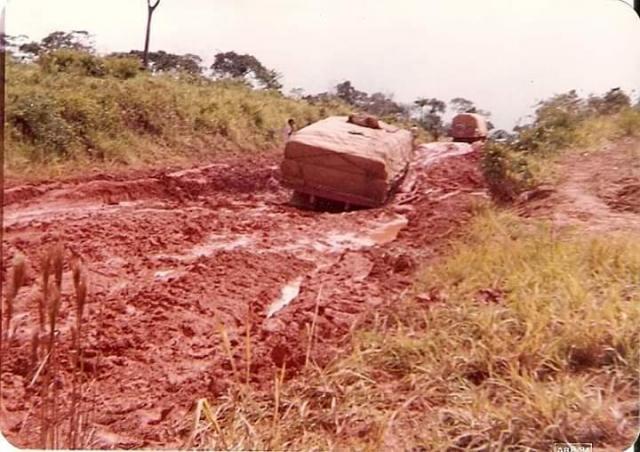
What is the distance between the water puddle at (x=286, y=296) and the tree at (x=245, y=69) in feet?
1.21

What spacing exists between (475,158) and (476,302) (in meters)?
0.27

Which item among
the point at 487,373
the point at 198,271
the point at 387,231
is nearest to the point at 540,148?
the point at 387,231

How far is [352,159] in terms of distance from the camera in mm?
1546

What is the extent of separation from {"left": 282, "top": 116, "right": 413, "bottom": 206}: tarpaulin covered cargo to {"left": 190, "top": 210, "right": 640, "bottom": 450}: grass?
0.74ft

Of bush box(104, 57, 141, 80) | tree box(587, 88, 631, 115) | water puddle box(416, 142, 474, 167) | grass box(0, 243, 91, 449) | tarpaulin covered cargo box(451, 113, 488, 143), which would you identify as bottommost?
grass box(0, 243, 91, 449)

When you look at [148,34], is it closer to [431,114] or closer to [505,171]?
[431,114]

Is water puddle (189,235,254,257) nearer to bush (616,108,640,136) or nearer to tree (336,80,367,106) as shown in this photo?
tree (336,80,367,106)

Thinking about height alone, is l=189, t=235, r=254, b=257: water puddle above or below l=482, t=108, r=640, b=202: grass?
below

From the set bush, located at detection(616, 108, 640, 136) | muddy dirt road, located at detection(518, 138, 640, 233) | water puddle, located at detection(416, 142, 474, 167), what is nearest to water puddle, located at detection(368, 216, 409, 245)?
water puddle, located at detection(416, 142, 474, 167)

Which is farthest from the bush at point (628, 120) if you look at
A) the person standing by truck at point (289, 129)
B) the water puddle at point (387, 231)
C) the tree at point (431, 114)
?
the person standing by truck at point (289, 129)

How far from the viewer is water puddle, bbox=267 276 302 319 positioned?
4.95ft

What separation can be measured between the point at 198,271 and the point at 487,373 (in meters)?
→ 0.56

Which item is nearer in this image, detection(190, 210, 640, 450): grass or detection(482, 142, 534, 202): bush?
detection(190, 210, 640, 450): grass

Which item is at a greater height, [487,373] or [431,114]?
[431,114]
